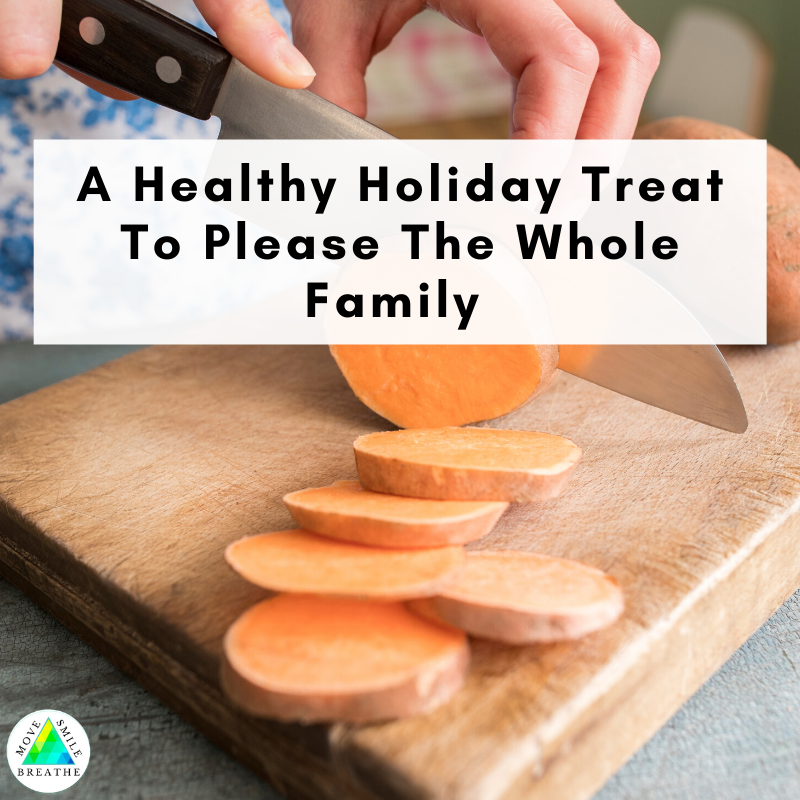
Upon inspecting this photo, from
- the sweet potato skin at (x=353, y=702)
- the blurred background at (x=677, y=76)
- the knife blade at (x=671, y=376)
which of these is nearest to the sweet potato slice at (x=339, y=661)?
the sweet potato skin at (x=353, y=702)

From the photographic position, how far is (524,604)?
0.84m

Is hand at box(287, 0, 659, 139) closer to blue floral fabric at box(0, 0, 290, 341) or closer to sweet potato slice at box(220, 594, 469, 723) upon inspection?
blue floral fabric at box(0, 0, 290, 341)

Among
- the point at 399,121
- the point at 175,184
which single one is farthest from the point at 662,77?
the point at 175,184

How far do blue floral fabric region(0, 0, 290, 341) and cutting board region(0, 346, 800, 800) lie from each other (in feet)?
1.80

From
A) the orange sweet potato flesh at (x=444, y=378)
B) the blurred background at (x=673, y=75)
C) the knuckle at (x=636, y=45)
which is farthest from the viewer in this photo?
the blurred background at (x=673, y=75)

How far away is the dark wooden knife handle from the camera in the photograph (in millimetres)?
1285

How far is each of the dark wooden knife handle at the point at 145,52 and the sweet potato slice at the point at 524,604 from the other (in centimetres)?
94

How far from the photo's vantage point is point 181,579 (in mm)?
1057

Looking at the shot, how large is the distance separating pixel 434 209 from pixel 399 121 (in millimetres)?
3117

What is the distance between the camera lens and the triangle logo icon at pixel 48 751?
0.93 metres

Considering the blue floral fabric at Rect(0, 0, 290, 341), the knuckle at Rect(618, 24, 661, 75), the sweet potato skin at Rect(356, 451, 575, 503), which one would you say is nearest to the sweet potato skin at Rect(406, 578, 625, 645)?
the sweet potato skin at Rect(356, 451, 575, 503)

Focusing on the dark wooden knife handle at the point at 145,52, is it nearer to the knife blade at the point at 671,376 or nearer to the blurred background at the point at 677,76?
the knife blade at the point at 671,376

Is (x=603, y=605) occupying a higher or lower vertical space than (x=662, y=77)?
lower

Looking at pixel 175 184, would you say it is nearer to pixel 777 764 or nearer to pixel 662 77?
pixel 777 764
